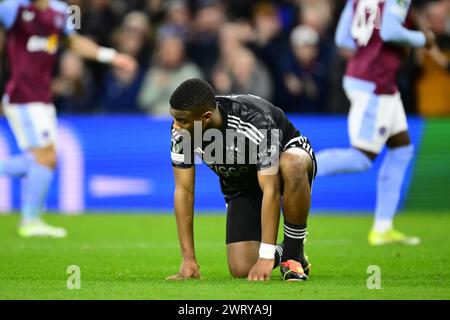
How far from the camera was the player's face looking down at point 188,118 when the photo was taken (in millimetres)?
6633

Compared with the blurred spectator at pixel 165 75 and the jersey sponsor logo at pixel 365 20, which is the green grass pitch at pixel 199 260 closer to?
the jersey sponsor logo at pixel 365 20

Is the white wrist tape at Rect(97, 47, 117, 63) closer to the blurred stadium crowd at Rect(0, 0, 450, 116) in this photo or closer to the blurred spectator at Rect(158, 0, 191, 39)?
the blurred stadium crowd at Rect(0, 0, 450, 116)

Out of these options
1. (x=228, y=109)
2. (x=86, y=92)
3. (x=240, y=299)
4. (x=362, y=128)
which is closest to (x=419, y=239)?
(x=362, y=128)

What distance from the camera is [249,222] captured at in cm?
776

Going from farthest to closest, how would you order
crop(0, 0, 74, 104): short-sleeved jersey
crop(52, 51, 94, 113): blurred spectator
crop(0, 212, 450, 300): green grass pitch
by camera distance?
1. crop(52, 51, 94, 113): blurred spectator
2. crop(0, 0, 74, 104): short-sleeved jersey
3. crop(0, 212, 450, 300): green grass pitch

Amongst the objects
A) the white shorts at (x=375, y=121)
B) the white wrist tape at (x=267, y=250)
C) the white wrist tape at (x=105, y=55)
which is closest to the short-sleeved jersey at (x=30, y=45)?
the white wrist tape at (x=105, y=55)

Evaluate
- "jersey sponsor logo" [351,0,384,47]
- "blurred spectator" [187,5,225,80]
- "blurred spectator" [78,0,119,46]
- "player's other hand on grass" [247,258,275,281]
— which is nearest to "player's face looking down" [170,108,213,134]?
"player's other hand on grass" [247,258,275,281]

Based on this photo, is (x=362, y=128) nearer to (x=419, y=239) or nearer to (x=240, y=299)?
(x=419, y=239)

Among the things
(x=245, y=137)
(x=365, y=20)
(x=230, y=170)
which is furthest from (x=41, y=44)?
(x=245, y=137)

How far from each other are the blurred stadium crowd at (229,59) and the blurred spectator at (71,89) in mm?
16

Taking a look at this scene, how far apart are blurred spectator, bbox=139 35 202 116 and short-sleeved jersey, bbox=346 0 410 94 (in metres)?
5.13

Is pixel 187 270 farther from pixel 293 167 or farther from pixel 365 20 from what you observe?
pixel 365 20

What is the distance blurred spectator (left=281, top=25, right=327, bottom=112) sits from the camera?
1520 centimetres
